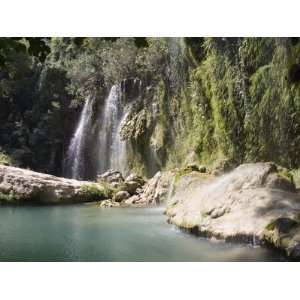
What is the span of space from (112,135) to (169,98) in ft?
6.03

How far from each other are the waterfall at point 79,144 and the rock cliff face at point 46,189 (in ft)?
1.33

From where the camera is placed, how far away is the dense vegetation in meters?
5.34

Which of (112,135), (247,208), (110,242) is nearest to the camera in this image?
(247,208)

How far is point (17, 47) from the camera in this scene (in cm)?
295

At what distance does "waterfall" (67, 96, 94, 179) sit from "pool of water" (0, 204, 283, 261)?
2344mm

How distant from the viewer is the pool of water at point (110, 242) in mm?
4449

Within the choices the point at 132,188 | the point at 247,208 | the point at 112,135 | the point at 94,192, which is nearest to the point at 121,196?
the point at 132,188

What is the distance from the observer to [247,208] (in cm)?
458

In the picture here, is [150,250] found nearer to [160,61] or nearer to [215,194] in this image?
[215,194]

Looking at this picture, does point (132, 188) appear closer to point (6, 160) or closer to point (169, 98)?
point (169, 98)
